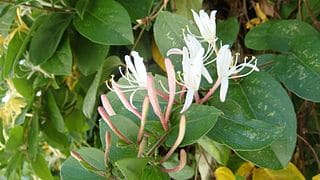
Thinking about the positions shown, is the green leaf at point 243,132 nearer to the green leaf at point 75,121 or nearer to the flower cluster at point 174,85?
the flower cluster at point 174,85

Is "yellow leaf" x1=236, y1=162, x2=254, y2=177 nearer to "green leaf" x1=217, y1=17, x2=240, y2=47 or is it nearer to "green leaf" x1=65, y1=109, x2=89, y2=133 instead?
"green leaf" x1=217, y1=17, x2=240, y2=47

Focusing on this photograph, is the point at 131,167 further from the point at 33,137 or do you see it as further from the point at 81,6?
the point at 33,137

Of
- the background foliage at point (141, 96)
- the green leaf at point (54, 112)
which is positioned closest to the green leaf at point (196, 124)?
the background foliage at point (141, 96)

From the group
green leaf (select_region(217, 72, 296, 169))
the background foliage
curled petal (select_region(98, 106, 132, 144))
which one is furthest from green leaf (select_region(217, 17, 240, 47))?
curled petal (select_region(98, 106, 132, 144))

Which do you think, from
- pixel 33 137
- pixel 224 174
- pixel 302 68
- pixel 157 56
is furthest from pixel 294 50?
pixel 33 137

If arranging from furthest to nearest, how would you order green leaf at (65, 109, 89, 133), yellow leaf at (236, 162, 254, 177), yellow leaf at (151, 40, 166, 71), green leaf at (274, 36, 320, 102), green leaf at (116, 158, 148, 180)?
green leaf at (65, 109, 89, 133)
yellow leaf at (151, 40, 166, 71)
yellow leaf at (236, 162, 254, 177)
green leaf at (274, 36, 320, 102)
green leaf at (116, 158, 148, 180)

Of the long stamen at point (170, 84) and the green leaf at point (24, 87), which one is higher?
the long stamen at point (170, 84)
